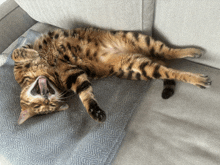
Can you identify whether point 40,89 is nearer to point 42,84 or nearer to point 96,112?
point 42,84

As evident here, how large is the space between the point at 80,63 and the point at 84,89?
262 mm

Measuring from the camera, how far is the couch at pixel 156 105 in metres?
0.81

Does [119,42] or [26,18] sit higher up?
[26,18]

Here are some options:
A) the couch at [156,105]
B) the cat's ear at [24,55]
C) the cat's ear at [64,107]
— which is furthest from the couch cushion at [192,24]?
the cat's ear at [24,55]

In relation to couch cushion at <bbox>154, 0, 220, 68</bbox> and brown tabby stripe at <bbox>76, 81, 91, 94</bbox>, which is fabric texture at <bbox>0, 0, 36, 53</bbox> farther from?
couch cushion at <bbox>154, 0, 220, 68</bbox>

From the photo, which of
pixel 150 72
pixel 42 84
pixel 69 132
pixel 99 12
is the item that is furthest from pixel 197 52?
pixel 42 84

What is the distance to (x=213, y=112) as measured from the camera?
34.8 inches

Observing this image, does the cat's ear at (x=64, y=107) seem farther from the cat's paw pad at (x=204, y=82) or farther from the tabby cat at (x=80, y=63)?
the cat's paw pad at (x=204, y=82)

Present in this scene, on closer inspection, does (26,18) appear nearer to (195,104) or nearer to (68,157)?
(68,157)

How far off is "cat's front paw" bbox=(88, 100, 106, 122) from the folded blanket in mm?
41

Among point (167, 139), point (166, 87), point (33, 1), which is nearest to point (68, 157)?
point (167, 139)

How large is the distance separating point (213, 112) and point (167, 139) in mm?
322

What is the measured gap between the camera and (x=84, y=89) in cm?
111

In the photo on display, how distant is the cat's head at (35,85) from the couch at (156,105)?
69mm
